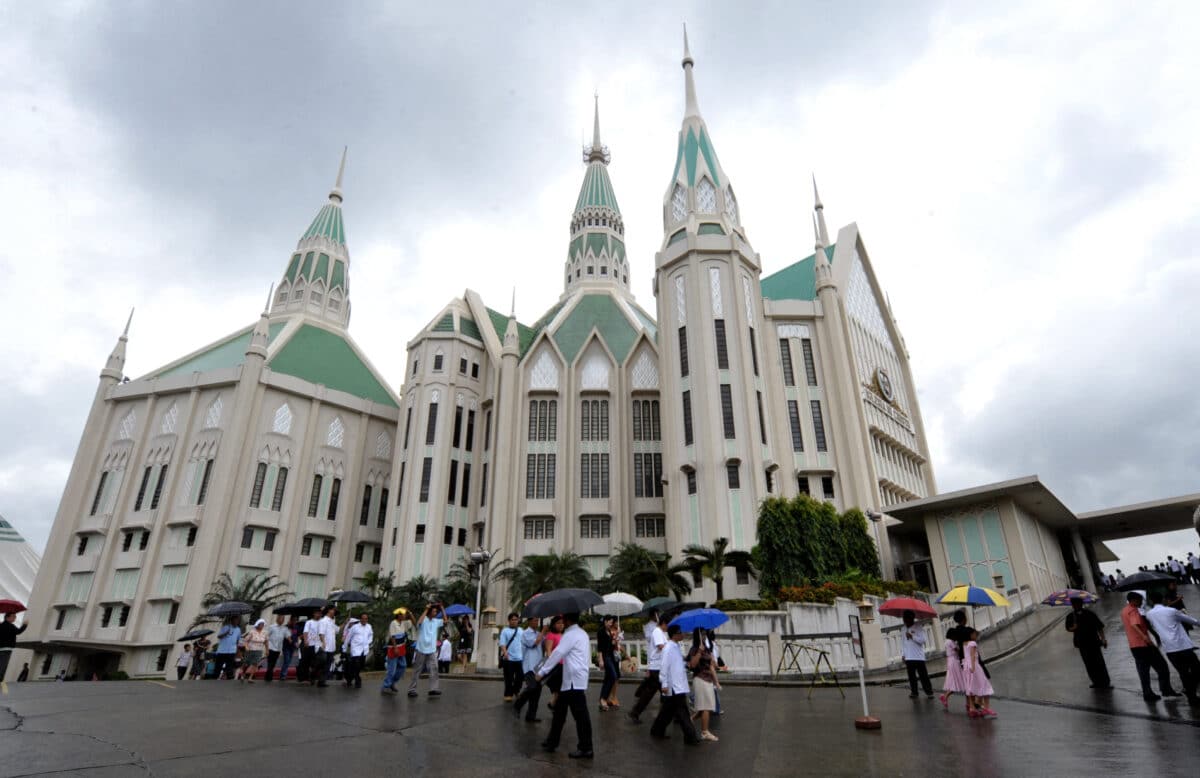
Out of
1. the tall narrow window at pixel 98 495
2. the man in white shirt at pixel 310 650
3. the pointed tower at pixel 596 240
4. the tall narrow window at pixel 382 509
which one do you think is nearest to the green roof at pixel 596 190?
the pointed tower at pixel 596 240

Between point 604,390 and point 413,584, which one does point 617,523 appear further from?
point 413,584

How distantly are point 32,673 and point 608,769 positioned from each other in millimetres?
52908

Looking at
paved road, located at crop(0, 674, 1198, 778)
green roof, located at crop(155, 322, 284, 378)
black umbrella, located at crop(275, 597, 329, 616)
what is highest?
green roof, located at crop(155, 322, 284, 378)

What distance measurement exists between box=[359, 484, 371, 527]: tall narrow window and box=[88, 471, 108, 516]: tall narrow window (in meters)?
17.3

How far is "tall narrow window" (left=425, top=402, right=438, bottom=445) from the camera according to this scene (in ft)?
151

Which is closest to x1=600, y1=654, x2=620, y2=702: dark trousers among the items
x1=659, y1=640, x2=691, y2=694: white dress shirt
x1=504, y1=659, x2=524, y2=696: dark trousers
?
x1=504, y1=659, x2=524, y2=696: dark trousers

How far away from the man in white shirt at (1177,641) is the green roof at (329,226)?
219ft

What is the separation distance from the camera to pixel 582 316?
2042 inches

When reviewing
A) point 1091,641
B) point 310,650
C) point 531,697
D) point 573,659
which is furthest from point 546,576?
point 573,659

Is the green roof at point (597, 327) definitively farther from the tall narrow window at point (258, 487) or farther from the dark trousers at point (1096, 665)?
the dark trousers at point (1096, 665)

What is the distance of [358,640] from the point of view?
14.5 metres

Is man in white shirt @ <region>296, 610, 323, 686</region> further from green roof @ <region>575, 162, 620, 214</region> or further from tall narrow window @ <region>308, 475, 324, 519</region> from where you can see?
green roof @ <region>575, 162, 620, 214</region>

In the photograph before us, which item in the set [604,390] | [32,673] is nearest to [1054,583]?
[604,390]

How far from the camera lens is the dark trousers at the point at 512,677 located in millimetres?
12045
